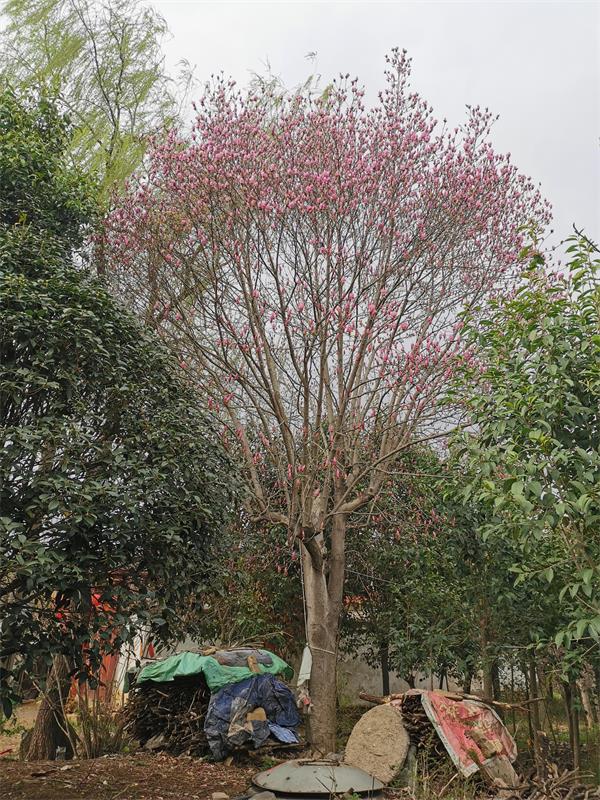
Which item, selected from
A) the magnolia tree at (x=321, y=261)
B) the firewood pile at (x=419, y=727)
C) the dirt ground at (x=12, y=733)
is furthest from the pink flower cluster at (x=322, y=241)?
the dirt ground at (x=12, y=733)

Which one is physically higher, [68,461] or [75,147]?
[75,147]

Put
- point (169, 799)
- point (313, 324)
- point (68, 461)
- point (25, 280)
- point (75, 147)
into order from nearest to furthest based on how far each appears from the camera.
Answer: point (68, 461) → point (25, 280) → point (169, 799) → point (313, 324) → point (75, 147)

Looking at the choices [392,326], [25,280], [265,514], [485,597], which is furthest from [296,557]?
[25,280]

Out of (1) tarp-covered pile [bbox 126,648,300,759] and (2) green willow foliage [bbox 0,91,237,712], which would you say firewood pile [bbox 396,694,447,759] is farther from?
(2) green willow foliage [bbox 0,91,237,712]

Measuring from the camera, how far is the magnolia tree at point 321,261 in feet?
25.8

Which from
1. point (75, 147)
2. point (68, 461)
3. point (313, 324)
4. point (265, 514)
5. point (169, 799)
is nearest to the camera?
point (68, 461)

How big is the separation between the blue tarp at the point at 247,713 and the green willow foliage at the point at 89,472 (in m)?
3.05

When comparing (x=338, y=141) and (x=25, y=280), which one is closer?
(x=25, y=280)

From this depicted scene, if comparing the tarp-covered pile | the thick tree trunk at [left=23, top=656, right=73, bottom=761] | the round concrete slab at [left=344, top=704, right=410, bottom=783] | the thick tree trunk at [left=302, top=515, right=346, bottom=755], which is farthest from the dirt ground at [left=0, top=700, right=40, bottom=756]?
the round concrete slab at [left=344, top=704, right=410, bottom=783]

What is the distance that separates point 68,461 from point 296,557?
19.5 feet

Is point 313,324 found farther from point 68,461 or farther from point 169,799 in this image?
point 169,799

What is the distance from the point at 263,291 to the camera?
8195 millimetres

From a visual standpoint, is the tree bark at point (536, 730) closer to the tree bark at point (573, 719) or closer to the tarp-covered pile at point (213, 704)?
the tree bark at point (573, 719)

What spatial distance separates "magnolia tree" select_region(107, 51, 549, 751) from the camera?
7.88 meters
